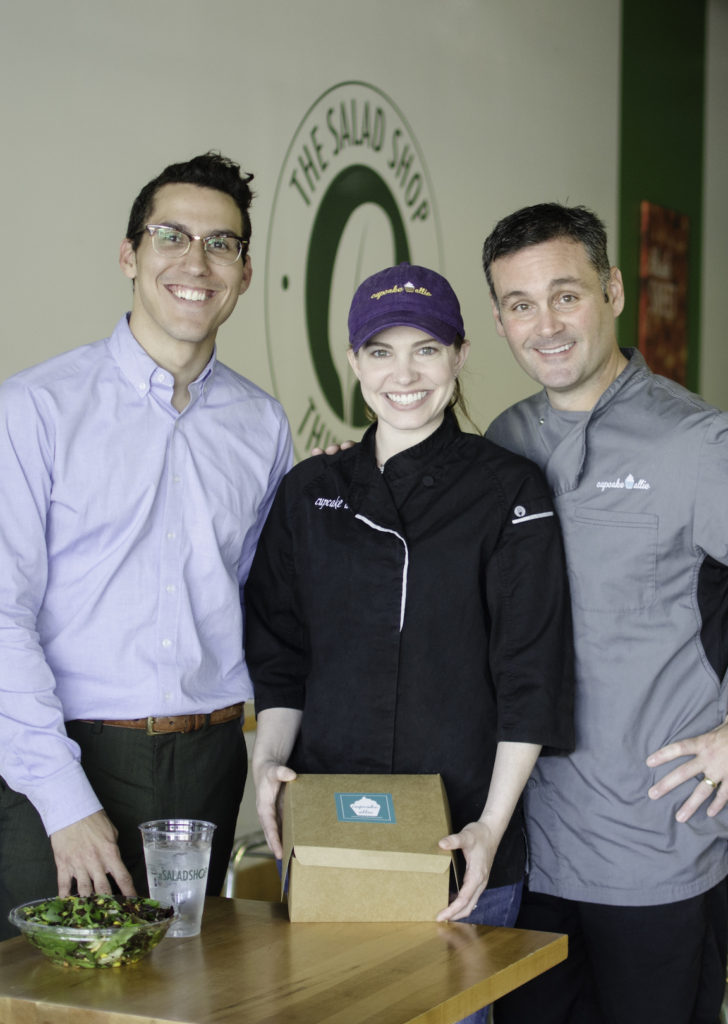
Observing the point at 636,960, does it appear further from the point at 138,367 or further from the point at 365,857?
the point at 138,367

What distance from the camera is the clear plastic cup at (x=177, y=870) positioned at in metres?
1.56

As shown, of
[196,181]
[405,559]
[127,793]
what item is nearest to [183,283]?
[196,181]

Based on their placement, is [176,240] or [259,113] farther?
[259,113]

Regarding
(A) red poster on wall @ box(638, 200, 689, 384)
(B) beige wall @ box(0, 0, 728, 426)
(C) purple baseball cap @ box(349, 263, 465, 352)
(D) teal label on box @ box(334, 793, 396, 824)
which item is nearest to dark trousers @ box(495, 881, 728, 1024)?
(D) teal label on box @ box(334, 793, 396, 824)

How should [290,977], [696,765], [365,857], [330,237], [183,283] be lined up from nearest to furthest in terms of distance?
[290,977]
[365,857]
[696,765]
[183,283]
[330,237]

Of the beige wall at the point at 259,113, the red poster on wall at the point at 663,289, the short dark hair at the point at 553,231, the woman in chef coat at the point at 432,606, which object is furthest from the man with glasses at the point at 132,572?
the red poster on wall at the point at 663,289

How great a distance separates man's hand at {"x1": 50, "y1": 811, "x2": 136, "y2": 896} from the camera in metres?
1.76

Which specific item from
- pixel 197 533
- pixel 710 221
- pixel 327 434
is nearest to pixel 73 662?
pixel 197 533

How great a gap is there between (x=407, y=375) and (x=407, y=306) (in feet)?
0.33

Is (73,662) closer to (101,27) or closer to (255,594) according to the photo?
(255,594)

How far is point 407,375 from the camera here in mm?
1823

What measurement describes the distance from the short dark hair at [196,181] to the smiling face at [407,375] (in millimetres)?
425

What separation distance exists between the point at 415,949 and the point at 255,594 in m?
0.68

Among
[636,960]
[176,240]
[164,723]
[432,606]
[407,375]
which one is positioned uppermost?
[176,240]
